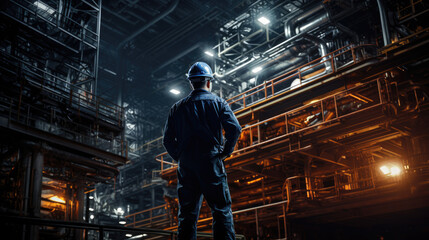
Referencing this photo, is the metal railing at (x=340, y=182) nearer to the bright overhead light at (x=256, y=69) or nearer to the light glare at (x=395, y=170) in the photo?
the light glare at (x=395, y=170)

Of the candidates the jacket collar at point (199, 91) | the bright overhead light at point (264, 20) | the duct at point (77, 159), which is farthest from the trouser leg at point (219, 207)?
the bright overhead light at point (264, 20)

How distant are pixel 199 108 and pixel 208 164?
601 millimetres

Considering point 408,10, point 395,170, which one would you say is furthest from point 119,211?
point 408,10

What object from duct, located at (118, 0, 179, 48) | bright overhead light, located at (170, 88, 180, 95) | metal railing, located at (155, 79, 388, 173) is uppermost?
duct, located at (118, 0, 179, 48)

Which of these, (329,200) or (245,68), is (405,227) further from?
(245,68)

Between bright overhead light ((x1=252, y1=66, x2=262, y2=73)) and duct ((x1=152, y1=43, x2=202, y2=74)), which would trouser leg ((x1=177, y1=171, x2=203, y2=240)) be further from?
duct ((x1=152, y1=43, x2=202, y2=74))

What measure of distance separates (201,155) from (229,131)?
1.14 feet

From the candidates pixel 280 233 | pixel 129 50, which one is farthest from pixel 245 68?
pixel 280 233

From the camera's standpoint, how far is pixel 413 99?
58.2 ft

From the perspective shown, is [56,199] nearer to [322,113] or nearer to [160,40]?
[322,113]

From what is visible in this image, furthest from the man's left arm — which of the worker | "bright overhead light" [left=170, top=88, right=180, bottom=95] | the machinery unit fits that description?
"bright overhead light" [left=170, top=88, right=180, bottom=95]

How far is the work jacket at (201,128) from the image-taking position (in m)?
4.16

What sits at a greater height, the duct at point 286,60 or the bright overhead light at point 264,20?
the bright overhead light at point 264,20

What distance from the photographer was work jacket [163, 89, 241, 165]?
4.16 m
